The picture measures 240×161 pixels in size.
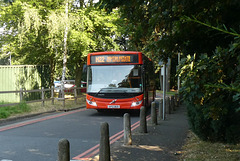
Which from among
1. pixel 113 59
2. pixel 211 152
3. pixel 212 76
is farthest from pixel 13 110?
pixel 212 76

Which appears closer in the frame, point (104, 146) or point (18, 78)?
point (104, 146)

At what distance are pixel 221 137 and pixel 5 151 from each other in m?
5.20

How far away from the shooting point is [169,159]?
6000 mm

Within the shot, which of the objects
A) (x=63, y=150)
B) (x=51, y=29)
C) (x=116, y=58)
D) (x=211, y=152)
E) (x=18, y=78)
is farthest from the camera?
(x=18, y=78)

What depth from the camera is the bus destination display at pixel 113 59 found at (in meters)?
13.4

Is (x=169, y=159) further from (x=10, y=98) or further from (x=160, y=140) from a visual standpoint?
(x=10, y=98)

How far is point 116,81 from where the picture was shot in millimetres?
13281

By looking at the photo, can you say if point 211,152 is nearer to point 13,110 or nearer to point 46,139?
point 46,139

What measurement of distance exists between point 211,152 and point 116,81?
7.69 meters

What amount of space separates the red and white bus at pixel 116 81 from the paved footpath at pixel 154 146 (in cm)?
342

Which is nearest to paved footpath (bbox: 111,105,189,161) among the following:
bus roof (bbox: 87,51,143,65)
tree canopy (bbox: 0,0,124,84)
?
bus roof (bbox: 87,51,143,65)

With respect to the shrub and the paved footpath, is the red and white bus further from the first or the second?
the shrub

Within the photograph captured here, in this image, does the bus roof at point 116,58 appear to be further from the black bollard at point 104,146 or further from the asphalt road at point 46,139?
the black bollard at point 104,146

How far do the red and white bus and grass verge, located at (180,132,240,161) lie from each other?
6307mm
